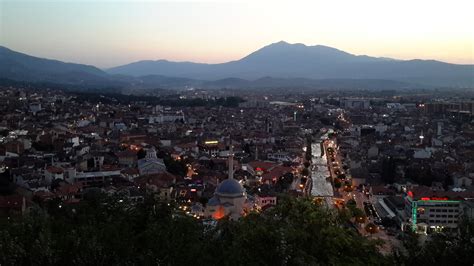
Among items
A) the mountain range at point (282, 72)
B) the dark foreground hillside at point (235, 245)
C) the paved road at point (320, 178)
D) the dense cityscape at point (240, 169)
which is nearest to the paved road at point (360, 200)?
the dense cityscape at point (240, 169)

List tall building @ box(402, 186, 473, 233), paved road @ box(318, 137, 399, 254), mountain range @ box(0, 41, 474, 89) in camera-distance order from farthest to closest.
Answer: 1. mountain range @ box(0, 41, 474, 89)
2. tall building @ box(402, 186, 473, 233)
3. paved road @ box(318, 137, 399, 254)

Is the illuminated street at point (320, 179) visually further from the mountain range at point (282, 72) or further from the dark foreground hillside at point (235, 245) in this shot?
the mountain range at point (282, 72)

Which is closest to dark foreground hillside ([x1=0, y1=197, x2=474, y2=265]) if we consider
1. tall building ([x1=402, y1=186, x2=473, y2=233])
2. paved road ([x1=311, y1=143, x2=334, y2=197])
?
tall building ([x1=402, y1=186, x2=473, y2=233])

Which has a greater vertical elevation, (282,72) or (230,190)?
(282,72)

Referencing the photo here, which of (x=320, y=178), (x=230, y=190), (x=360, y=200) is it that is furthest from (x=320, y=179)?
(x=230, y=190)

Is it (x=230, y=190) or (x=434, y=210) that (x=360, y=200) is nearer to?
(x=434, y=210)

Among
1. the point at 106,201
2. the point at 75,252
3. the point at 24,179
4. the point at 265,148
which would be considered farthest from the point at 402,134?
the point at 75,252

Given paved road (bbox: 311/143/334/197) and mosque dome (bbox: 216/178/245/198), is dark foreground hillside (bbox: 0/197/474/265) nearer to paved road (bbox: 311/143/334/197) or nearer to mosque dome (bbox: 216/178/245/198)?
mosque dome (bbox: 216/178/245/198)

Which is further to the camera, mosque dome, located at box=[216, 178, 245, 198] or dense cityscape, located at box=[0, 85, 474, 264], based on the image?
mosque dome, located at box=[216, 178, 245, 198]

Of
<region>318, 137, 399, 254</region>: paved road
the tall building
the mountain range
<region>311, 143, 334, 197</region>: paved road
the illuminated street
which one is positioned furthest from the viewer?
the mountain range
